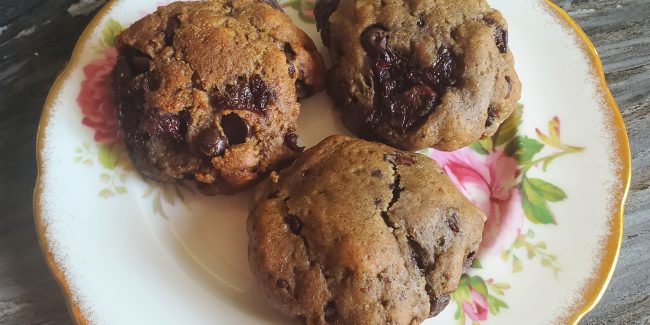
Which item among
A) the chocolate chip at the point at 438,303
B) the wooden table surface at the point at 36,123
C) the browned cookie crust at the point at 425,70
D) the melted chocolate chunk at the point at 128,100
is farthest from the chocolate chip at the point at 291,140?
the wooden table surface at the point at 36,123

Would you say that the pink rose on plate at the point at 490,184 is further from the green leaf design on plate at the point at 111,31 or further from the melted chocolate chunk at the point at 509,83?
the green leaf design on plate at the point at 111,31

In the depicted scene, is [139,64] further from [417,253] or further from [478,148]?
[478,148]

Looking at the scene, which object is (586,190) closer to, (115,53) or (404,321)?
(404,321)

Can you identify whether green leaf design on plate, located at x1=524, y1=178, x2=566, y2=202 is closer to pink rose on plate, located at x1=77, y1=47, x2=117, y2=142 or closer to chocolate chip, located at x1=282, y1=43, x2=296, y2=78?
chocolate chip, located at x1=282, y1=43, x2=296, y2=78

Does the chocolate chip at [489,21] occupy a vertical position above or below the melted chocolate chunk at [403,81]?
above

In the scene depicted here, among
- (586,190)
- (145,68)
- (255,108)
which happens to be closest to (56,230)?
(145,68)

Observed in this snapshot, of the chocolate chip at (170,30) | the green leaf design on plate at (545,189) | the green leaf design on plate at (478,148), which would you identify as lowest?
the green leaf design on plate at (545,189)

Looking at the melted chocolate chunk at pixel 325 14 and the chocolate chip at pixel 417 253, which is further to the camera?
the melted chocolate chunk at pixel 325 14
